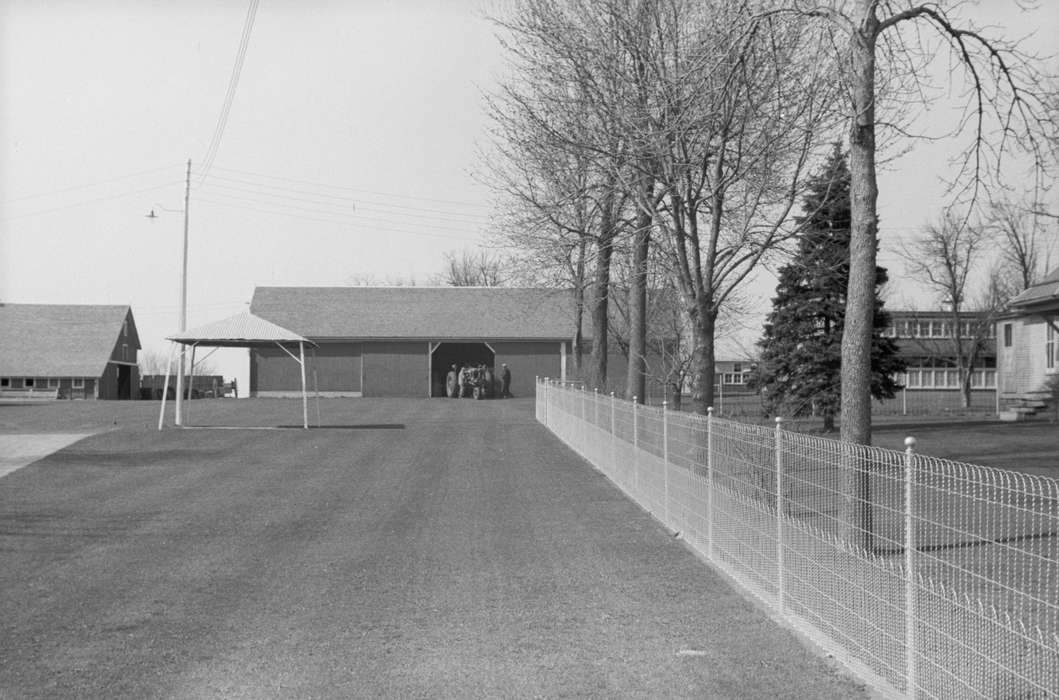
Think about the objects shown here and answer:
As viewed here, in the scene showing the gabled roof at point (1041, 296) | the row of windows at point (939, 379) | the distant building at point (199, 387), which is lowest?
the distant building at point (199, 387)

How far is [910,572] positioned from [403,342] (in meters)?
53.3

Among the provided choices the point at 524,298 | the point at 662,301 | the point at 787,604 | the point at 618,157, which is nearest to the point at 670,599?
the point at 787,604

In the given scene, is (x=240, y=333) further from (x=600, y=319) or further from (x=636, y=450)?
(x=636, y=450)

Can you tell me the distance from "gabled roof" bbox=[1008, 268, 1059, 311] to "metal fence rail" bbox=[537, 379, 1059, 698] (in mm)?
24062

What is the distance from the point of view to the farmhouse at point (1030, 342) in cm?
3491

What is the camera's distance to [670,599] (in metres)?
9.40

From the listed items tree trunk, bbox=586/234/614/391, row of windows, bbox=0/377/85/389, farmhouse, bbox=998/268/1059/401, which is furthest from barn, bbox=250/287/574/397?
tree trunk, bbox=586/234/614/391

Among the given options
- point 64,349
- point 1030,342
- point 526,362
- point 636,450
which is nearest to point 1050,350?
point 1030,342

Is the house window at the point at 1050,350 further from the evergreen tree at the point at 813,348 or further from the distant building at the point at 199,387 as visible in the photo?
the distant building at the point at 199,387

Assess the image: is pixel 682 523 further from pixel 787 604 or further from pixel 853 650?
pixel 853 650

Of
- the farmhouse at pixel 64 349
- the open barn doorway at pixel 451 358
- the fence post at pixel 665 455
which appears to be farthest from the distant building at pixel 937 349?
the fence post at pixel 665 455

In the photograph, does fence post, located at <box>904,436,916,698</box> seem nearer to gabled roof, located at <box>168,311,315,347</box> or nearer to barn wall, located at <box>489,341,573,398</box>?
gabled roof, located at <box>168,311,315,347</box>

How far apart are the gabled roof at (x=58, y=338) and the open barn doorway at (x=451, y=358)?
19.9 m

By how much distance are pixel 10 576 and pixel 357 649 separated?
4.45m
